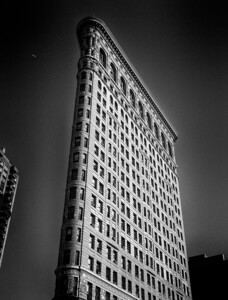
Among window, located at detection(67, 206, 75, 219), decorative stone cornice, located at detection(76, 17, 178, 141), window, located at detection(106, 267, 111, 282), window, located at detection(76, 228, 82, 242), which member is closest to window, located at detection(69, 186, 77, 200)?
window, located at detection(67, 206, 75, 219)

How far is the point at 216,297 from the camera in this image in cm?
10856

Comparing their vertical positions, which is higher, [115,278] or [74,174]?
[74,174]

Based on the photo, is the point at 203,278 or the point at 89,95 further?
the point at 203,278

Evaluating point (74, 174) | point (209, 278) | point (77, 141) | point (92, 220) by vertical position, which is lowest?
point (92, 220)

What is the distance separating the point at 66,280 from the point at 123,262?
630 inches

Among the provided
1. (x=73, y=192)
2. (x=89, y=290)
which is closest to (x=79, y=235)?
(x=73, y=192)

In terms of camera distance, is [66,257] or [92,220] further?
[92,220]

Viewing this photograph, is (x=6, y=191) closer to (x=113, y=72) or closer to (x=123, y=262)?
(x=113, y=72)

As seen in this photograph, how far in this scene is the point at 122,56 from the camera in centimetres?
9719

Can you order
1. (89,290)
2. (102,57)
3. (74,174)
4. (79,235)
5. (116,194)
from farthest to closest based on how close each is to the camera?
(102,57)
(116,194)
(74,174)
(79,235)
(89,290)

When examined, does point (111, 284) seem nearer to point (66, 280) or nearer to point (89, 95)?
point (66, 280)

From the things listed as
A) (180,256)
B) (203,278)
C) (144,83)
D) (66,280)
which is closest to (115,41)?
(144,83)

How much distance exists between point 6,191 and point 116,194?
92689 millimetres

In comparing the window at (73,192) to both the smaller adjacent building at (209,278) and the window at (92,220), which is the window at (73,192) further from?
the smaller adjacent building at (209,278)
